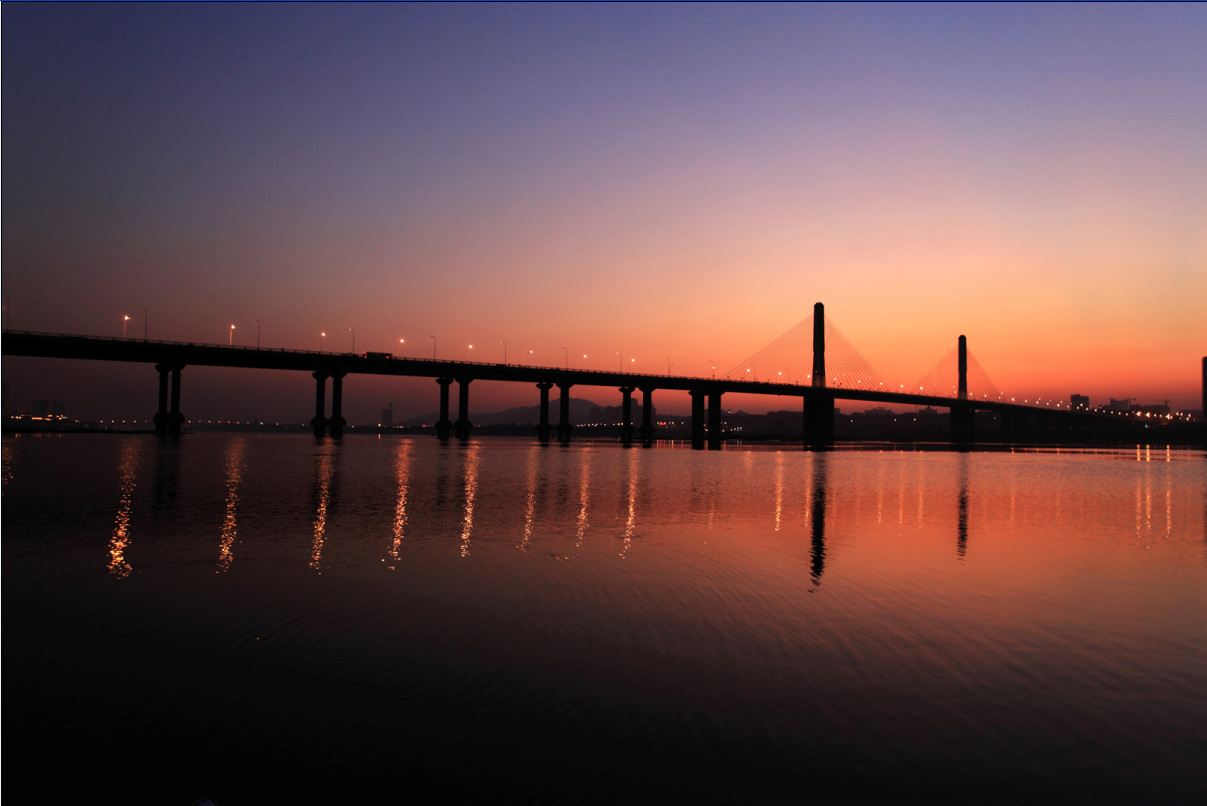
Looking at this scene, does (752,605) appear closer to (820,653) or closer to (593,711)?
(820,653)

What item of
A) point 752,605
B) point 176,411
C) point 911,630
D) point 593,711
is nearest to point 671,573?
point 752,605

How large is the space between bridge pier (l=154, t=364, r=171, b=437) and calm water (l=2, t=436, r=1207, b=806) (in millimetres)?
112316

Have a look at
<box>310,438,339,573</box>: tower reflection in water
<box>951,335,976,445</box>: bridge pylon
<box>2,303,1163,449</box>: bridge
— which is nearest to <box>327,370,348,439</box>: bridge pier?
<box>2,303,1163,449</box>: bridge

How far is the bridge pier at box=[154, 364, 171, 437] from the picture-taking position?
372ft

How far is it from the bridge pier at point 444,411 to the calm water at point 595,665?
11178 centimetres

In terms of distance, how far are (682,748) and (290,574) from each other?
8.98 meters

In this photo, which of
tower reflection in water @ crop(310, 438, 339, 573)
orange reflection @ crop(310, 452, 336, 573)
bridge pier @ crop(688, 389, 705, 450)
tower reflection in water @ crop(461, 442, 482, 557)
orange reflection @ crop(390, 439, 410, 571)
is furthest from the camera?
bridge pier @ crop(688, 389, 705, 450)

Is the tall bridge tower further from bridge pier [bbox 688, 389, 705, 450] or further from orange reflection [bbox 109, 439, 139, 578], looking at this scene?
orange reflection [bbox 109, 439, 139, 578]

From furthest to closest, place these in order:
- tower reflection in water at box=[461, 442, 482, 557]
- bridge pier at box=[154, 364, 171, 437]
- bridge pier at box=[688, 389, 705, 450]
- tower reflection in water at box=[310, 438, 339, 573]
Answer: bridge pier at box=[688, 389, 705, 450] < bridge pier at box=[154, 364, 171, 437] < tower reflection in water at box=[461, 442, 482, 557] < tower reflection in water at box=[310, 438, 339, 573]

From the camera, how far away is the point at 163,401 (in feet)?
396

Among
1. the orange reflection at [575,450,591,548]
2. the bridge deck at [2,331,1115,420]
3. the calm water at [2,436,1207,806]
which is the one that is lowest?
the orange reflection at [575,450,591,548]

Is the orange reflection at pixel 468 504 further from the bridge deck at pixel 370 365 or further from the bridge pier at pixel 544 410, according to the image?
the bridge pier at pixel 544 410

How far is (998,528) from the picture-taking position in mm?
20234

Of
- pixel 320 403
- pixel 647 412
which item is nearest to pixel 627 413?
pixel 647 412
